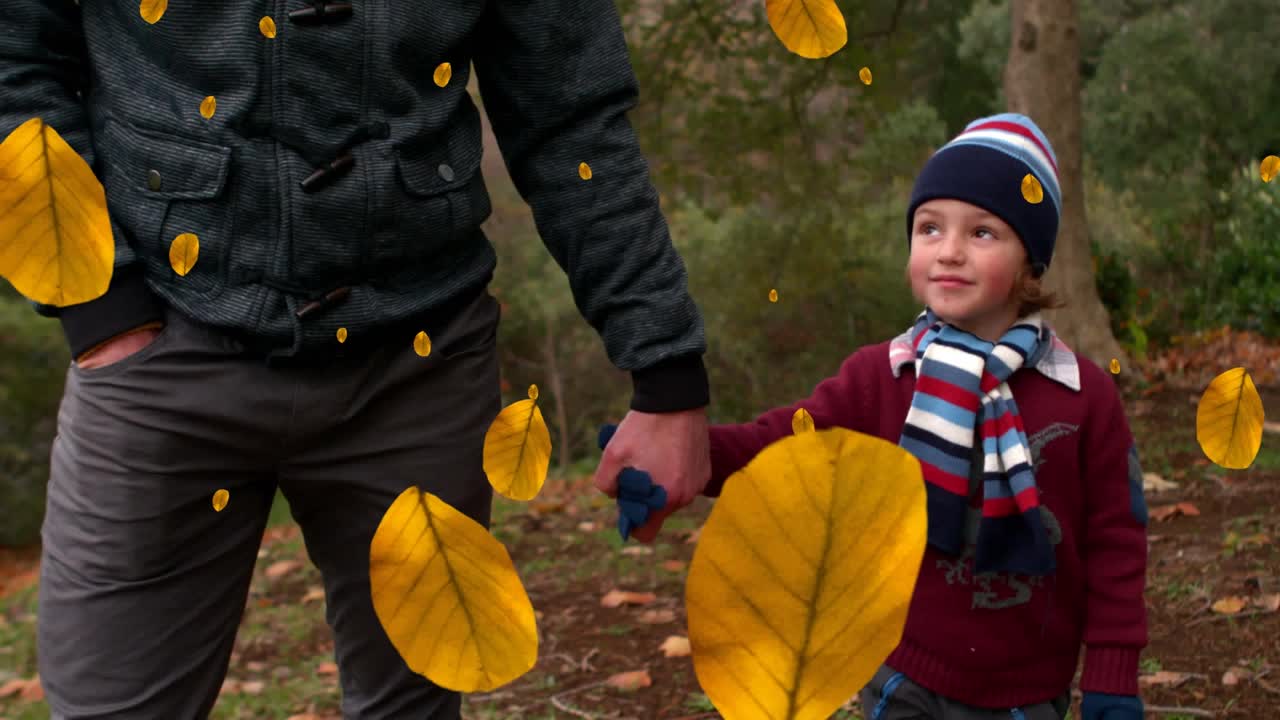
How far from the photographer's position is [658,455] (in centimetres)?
138

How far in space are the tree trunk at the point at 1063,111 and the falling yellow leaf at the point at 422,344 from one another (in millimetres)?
5693

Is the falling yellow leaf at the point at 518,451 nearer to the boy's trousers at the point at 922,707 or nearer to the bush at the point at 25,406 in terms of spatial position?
the boy's trousers at the point at 922,707

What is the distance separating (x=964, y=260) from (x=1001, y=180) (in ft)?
0.41

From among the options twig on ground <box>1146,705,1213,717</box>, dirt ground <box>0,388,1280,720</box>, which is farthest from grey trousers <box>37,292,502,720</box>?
twig on ground <box>1146,705,1213,717</box>

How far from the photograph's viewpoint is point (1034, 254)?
5.49 ft

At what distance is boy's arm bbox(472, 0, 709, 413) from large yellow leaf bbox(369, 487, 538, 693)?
3.37ft

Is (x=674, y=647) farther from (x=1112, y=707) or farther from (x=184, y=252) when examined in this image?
(x=184, y=252)

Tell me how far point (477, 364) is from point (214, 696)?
0.55 metres

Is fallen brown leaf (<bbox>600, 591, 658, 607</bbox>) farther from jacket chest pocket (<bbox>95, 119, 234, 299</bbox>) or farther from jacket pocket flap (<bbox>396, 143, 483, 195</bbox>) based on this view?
jacket chest pocket (<bbox>95, 119, 234, 299</bbox>)

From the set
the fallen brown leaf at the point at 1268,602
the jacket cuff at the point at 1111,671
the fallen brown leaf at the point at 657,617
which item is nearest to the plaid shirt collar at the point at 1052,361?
the jacket cuff at the point at 1111,671

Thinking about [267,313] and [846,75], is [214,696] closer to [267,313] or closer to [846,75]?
[267,313]

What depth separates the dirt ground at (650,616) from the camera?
9.71ft

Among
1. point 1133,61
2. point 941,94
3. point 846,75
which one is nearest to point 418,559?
point 846,75

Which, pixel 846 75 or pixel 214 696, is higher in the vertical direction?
pixel 846 75
